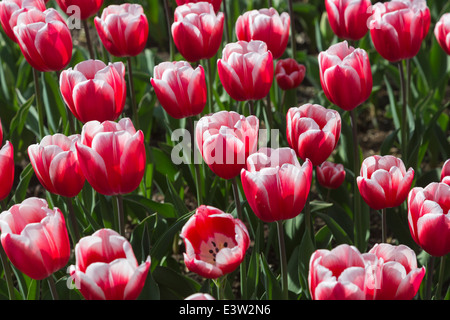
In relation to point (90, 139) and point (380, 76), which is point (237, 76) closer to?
point (90, 139)

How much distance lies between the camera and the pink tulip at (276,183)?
→ 143cm

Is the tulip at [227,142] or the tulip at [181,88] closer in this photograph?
the tulip at [227,142]

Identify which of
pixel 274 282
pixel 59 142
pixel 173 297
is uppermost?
pixel 59 142

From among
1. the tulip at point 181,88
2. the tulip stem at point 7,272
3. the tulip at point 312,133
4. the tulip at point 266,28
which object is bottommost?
the tulip stem at point 7,272

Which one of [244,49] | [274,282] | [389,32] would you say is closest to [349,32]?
[389,32]

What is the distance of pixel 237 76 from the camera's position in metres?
1.91

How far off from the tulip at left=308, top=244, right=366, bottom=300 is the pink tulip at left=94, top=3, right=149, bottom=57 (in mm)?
1148

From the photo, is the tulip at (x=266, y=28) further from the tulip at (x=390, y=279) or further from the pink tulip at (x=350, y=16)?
the tulip at (x=390, y=279)

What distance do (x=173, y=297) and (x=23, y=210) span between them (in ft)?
2.07

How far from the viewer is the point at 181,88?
1.86 metres

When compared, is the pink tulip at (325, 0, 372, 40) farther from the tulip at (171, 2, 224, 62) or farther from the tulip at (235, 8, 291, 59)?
the tulip at (171, 2, 224, 62)

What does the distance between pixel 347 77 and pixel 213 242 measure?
63 cm

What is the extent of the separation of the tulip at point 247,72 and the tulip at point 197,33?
191 mm

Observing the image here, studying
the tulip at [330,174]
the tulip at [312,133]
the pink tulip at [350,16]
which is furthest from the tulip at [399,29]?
the tulip at [312,133]
